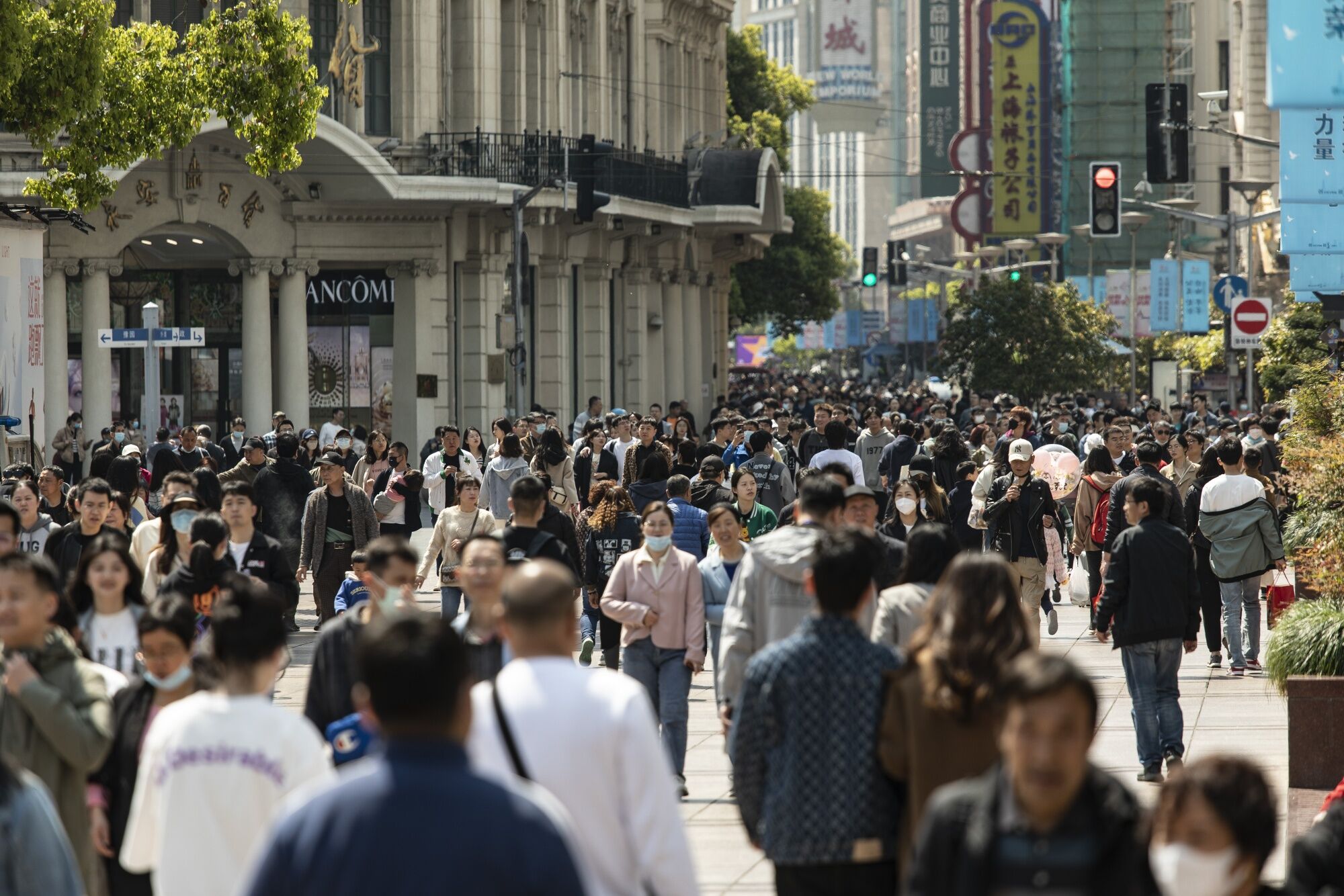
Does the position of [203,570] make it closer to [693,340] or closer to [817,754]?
[817,754]

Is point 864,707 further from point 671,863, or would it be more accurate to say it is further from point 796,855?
point 671,863

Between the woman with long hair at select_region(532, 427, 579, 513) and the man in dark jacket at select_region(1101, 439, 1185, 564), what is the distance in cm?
491

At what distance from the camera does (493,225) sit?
40781 millimetres

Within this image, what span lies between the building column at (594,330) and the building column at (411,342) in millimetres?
7717

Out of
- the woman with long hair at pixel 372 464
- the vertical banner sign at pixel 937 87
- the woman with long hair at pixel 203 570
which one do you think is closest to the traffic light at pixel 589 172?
the woman with long hair at pixel 372 464

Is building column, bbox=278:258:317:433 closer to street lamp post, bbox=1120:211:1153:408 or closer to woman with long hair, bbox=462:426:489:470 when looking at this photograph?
woman with long hair, bbox=462:426:489:470

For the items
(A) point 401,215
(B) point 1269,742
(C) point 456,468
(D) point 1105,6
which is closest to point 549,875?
(B) point 1269,742

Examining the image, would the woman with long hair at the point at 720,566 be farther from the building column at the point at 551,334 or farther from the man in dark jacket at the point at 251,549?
the building column at the point at 551,334

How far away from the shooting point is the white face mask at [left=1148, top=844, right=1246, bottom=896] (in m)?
4.94

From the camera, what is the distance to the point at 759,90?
249ft

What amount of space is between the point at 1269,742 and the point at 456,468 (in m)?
10.3

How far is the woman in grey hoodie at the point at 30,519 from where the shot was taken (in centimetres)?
1375

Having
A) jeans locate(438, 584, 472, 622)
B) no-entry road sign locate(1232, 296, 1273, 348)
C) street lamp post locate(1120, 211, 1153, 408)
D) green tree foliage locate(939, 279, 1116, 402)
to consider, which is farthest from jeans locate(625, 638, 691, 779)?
green tree foliage locate(939, 279, 1116, 402)

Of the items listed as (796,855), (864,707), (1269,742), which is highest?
(864,707)
